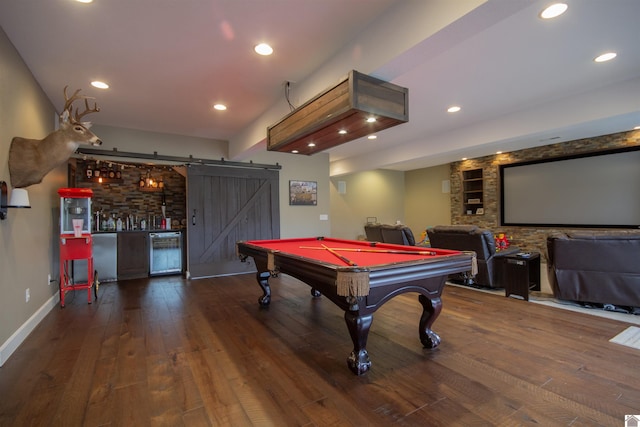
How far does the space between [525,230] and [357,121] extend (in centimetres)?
659

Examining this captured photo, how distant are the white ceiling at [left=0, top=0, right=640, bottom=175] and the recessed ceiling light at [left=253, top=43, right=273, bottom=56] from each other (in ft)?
0.19

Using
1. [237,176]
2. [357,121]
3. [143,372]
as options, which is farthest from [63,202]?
[357,121]

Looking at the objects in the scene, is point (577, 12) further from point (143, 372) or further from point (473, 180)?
point (473, 180)

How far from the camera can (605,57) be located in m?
3.12

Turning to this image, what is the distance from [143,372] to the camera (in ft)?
7.40

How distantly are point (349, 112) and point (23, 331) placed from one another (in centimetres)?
358

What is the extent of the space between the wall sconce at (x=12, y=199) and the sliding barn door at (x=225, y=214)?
9.93 ft

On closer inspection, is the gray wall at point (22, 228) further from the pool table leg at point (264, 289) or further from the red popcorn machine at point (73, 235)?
the pool table leg at point (264, 289)

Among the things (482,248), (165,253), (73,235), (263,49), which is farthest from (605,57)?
(165,253)

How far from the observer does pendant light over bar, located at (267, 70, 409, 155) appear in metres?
2.37

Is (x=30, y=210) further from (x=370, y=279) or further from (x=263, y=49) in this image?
(x=370, y=279)

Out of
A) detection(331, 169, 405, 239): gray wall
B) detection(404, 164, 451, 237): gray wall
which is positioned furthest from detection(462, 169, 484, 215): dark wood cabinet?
detection(331, 169, 405, 239): gray wall

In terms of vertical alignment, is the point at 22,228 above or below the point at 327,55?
below

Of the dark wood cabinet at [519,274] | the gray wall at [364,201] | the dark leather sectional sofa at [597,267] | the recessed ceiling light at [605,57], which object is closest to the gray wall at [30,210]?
the gray wall at [364,201]
